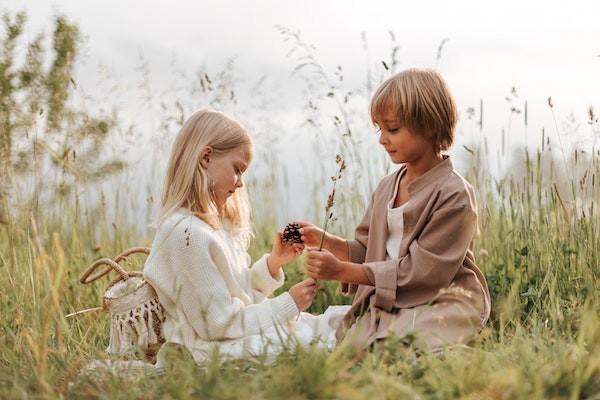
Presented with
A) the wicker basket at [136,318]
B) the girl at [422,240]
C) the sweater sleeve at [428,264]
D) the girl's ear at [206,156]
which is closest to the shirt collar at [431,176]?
the girl at [422,240]

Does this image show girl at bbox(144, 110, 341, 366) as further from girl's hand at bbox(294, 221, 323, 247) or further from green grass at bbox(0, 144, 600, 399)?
green grass at bbox(0, 144, 600, 399)

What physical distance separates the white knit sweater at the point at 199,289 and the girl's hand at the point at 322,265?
7.9 inches

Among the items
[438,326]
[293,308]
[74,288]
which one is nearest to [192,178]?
[293,308]

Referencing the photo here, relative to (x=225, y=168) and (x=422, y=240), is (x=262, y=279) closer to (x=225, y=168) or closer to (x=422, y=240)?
(x=225, y=168)

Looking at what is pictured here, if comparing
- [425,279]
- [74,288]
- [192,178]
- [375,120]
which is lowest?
[74,288]

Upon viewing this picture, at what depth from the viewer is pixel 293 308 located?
2.80m

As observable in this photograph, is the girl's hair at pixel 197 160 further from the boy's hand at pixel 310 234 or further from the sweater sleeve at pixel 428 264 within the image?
the sweater sleeve at pixel 428 264

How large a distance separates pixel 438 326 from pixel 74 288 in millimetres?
2001

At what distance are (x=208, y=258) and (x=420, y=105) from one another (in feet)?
2.89

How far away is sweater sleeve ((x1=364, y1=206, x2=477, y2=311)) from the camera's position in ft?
8.95

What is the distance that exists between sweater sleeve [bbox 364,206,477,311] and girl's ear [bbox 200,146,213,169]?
658 millimetres

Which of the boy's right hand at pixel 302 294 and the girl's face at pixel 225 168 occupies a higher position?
the girl's face at pixel 225 168

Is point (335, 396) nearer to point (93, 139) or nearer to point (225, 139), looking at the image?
point (225, 139)

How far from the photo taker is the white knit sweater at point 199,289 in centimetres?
274
